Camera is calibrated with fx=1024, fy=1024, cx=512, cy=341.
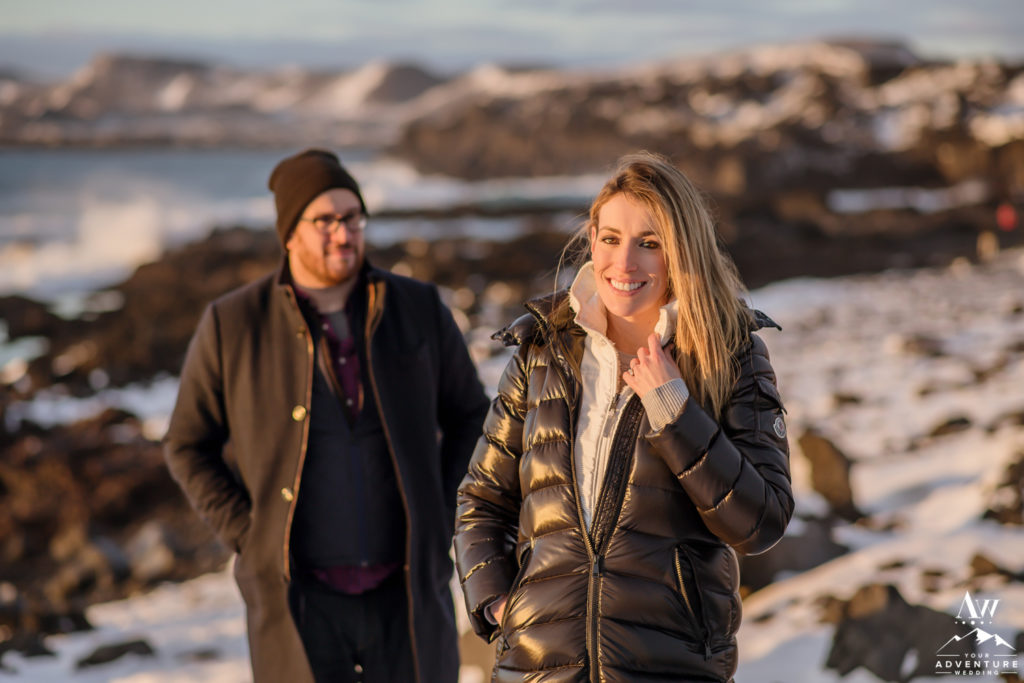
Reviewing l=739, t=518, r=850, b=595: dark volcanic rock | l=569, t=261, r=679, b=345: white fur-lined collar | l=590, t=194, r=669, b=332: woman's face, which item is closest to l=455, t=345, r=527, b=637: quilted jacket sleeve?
l=569, t=261, r=679, b=345: white fur-lined collar

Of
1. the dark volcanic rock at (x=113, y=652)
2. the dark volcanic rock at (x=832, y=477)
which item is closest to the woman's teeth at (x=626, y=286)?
the dark volcanic rock at (x=113, y=652)

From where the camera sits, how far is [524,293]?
797 inches

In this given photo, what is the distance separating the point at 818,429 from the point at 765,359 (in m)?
7.07

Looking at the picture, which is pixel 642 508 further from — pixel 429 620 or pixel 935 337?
pixel 935 337

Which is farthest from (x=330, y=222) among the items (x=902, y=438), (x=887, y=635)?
(x=902, y=438)

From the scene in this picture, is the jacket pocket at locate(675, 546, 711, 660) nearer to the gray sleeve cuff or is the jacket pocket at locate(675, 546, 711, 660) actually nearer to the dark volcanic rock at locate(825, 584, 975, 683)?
the gray sleeve cuff

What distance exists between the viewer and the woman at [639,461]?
2.04 metres

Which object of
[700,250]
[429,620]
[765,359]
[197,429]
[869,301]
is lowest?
[869,301]


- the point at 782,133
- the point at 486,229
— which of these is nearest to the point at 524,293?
the point at 486,229

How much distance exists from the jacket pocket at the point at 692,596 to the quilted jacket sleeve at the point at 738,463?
0.30ft

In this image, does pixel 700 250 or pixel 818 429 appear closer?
pixel 700 250

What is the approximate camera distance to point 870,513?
6.79m

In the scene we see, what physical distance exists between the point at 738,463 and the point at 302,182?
6.10 ft

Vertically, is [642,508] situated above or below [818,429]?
above
